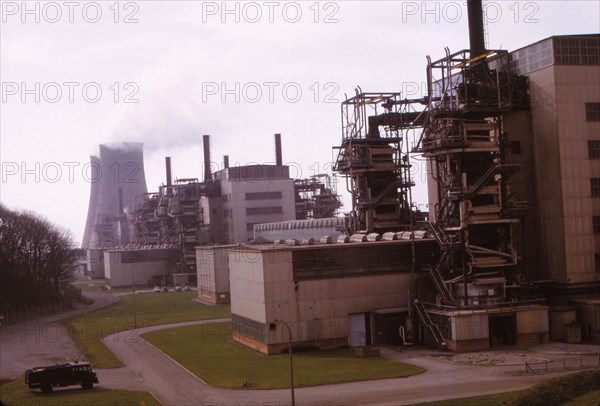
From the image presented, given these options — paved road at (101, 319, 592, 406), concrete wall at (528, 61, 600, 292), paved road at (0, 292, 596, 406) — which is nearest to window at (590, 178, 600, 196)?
concrete wall at (528, 61, 600, 292)

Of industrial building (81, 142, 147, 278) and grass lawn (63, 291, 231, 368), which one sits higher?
industrial building (81, 142, 147, 278)

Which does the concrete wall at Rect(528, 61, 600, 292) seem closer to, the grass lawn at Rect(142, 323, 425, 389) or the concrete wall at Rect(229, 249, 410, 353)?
the concrete wall at Rect(229, 249, 410, 353)

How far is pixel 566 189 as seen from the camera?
5616 cm

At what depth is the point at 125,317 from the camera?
7925 centimetres

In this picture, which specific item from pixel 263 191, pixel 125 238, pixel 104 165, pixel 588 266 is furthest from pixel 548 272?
pixel 125 238

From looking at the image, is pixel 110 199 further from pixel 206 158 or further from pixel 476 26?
pixel 476 26

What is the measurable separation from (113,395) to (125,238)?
157918 mm

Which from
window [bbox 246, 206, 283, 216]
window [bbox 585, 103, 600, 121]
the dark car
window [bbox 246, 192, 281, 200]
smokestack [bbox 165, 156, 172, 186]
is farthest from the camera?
smokestack [bbox 165, 156, 172, 186]

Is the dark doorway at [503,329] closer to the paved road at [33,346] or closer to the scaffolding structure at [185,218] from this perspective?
the paved road at [33,346]

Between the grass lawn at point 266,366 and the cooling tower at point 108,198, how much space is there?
402 feet

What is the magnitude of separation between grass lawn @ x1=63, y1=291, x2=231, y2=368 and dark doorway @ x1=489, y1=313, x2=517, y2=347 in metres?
24.9

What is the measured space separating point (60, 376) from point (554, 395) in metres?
25.5

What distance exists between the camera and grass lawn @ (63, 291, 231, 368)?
55.7 m

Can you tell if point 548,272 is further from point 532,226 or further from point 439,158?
point 439,158
